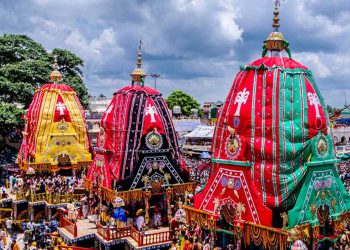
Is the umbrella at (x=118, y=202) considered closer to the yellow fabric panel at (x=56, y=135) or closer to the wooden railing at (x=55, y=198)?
the wooden railing at (x=55, y=198)

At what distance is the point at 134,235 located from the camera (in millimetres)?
16812

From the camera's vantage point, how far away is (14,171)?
28891 millimetres

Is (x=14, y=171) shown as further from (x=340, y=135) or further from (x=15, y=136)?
(x=340, y=135)

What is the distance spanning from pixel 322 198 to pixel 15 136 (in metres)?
26.4

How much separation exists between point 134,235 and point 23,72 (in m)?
19.6

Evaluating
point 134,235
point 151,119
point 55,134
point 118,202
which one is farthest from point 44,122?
point 134,235

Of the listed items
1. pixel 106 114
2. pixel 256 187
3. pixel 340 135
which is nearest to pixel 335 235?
pixel 256 187

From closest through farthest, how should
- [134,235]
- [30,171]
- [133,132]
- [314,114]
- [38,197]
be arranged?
[314,114] → [134,235] → [133,132] → [38,197] → [30,171]

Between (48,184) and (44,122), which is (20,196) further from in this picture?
(44,122)

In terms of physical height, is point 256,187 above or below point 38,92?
below

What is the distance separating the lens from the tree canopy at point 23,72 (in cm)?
3073

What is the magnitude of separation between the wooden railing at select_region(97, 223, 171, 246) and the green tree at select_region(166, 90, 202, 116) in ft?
169

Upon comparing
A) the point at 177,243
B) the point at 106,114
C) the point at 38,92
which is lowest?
the point at 177,243

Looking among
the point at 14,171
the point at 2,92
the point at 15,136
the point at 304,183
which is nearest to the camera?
the point at 304,183
